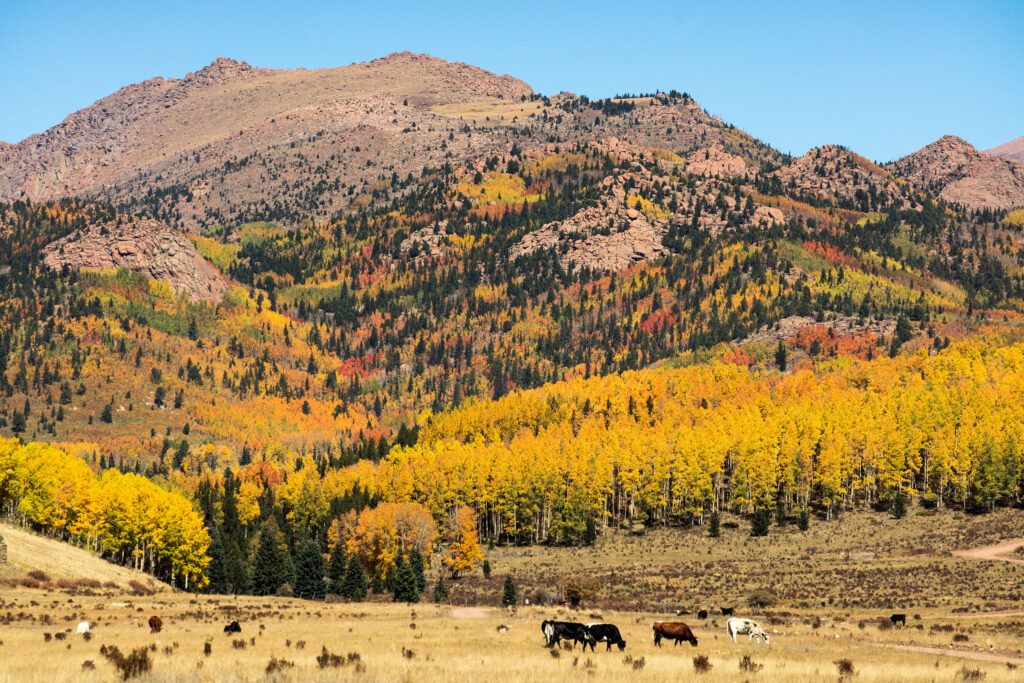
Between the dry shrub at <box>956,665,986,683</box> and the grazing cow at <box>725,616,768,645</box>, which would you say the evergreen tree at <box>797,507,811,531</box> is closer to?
the grazing cow at <box>725,616,768,645</box>

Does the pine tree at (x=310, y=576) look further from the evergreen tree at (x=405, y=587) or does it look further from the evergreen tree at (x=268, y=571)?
the evergreen tree at (x=405, y=587)

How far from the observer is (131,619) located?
67.1 metres

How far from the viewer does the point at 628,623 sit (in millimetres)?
68375

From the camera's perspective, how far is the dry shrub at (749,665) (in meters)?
43.5

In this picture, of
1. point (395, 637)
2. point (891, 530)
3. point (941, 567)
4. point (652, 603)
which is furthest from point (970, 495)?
point (395, 637)

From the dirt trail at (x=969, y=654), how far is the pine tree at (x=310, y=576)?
247 ft

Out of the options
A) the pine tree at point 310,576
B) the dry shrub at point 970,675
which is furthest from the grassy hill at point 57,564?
the dry shrub at point 970,675

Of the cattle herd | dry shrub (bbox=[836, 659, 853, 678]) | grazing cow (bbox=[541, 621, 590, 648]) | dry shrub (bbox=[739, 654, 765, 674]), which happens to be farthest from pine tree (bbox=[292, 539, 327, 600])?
dry shrub (bbox=[836, 659, 853, 678])

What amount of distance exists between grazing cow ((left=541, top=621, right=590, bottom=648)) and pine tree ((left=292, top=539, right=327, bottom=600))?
67.7 metres

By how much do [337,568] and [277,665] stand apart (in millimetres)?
82150

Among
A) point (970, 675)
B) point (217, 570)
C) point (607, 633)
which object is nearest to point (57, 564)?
point (217, 570)

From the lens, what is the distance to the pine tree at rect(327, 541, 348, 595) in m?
118

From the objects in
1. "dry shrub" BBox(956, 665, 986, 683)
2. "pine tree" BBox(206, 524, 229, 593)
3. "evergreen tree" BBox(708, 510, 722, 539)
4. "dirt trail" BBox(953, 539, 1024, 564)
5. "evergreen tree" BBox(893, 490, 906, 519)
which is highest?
"dry shrub" BBox(956, 665, 986, 683)

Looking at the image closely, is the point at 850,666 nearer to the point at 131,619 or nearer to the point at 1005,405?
the point at 131,619
